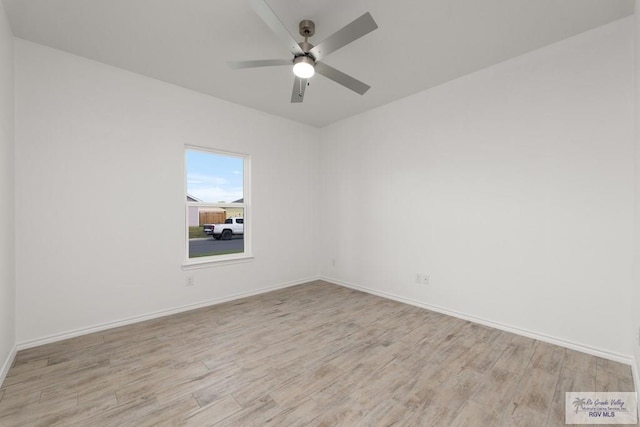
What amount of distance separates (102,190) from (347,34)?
9.42 ft

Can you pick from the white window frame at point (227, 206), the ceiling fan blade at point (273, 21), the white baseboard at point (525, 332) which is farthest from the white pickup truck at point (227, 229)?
the ceiling fan blade at point (273, 21)

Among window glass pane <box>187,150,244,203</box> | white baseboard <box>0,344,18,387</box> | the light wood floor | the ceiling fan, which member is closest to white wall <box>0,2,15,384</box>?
white baseboard <box>0,344,18,387</box>

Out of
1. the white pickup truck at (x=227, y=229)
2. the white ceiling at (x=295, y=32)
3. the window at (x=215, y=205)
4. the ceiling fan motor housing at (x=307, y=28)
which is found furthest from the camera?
the white pickup truck at (x=227, y=229)

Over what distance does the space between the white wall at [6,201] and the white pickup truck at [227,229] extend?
74.1 inches

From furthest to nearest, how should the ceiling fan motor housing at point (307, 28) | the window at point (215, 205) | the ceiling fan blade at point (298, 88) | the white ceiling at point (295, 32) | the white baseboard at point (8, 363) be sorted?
the window at point (215, 205) < the ceiling fan blade at point (298, 88) < the ceiling fan motor housing at point (307, 28) < the white ceiling at point (295, 32) < the white baseboard at point (8, 363)

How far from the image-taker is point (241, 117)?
13.3 ft

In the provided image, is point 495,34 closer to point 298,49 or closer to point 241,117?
point 298,49

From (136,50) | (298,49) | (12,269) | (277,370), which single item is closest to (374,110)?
(298,49)

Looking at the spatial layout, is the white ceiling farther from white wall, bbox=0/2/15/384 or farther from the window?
the window

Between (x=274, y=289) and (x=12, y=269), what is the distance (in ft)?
9.48

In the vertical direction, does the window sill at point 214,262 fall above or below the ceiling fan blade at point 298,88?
below

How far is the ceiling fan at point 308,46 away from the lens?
5.73ft

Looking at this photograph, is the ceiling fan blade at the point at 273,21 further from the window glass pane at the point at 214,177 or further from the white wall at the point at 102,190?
the window glass pane at the point at 214,177

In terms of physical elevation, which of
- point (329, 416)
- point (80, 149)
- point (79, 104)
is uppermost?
point (79, 104)
